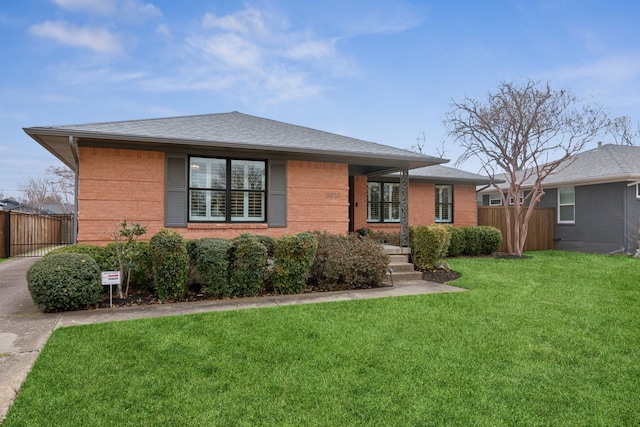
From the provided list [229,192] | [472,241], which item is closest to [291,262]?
[229,192]

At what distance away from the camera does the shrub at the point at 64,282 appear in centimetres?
562

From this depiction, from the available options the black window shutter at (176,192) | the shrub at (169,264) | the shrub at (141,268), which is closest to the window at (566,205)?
the black window shutter at (176,192)

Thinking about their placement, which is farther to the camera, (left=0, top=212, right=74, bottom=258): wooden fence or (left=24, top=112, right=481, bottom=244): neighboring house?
(left=0, top=212, right=74, bottom=258): wooden fence

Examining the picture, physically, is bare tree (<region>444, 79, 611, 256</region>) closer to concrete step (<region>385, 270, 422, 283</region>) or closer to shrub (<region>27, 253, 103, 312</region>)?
concrete step (<region>385, 270, 422, 283</region>)

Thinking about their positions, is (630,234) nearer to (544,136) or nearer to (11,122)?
(544,136)

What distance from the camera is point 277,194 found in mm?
9266

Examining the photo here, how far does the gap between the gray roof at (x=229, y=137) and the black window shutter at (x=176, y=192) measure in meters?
0.49

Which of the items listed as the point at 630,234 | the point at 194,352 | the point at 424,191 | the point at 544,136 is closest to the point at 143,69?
the point at 424,191

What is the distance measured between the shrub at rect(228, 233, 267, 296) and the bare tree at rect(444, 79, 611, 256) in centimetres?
1108

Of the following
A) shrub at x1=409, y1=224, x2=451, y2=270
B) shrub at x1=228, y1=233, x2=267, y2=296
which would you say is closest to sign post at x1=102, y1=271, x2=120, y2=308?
shrub at x1=228, y1=233, x2=267, y2=296

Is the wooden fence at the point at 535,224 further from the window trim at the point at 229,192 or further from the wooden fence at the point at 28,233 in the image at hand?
the wooden fence at the point at 28,233

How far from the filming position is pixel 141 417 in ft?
9.04

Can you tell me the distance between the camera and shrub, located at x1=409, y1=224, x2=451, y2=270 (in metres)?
10.0

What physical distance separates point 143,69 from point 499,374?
51.3 ft
